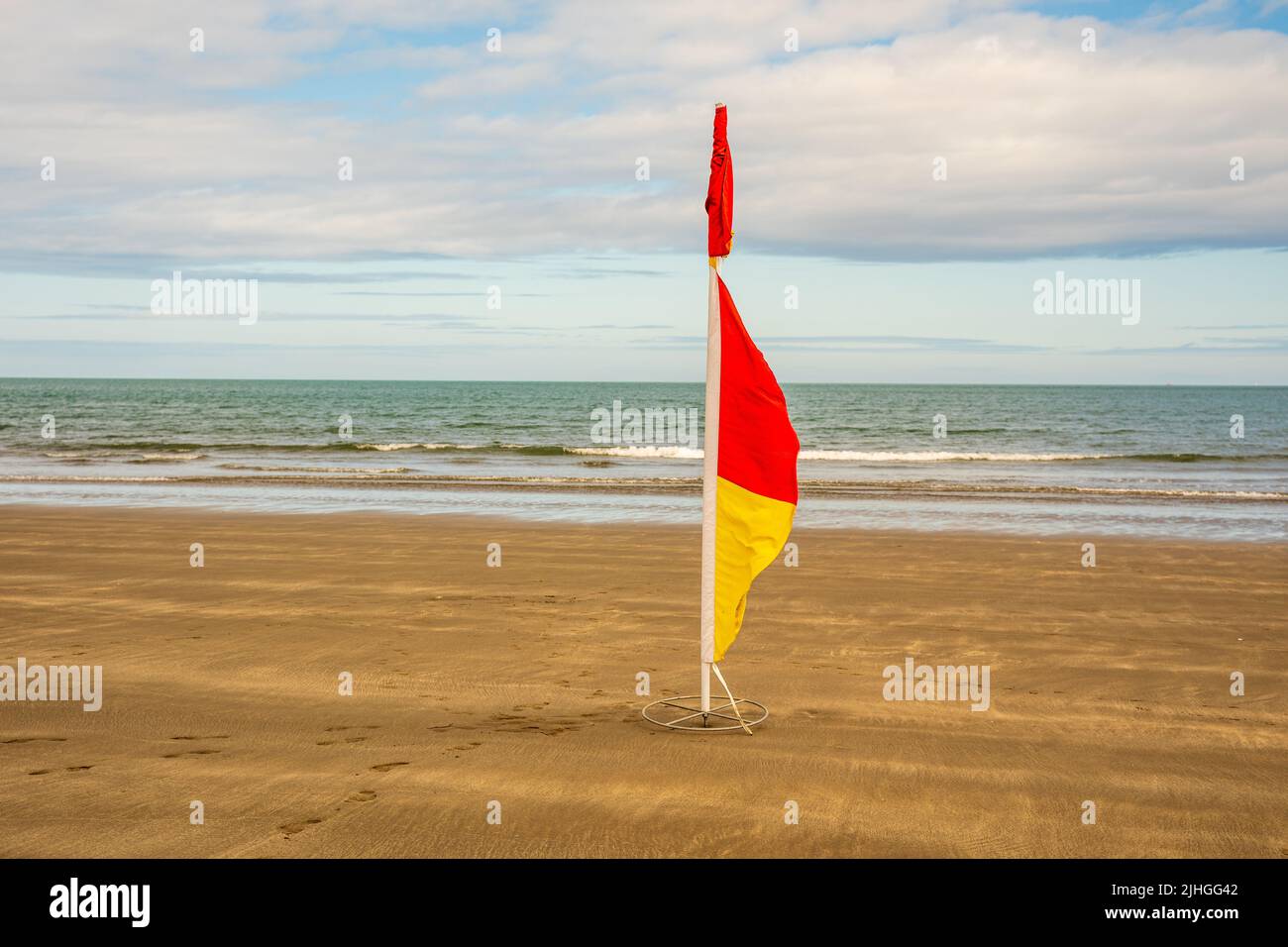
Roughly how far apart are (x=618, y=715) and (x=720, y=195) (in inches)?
132

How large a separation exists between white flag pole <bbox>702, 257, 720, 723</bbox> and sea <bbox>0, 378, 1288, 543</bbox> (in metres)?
11.8

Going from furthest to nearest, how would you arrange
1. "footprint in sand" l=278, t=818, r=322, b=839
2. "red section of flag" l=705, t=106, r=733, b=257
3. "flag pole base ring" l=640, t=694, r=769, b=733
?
"flag pole base ring" l=640, t=694, r=769, b=733 → "red section of flag" l=705, t=106, r=733, b=257 → "footprint in sand" l=278, t=818, r=322, b=839

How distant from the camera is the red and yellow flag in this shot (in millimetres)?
6070

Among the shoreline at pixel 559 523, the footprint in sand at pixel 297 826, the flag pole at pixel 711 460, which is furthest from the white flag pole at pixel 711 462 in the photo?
the shoreline at pixel 559 523

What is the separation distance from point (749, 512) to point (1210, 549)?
1173cm

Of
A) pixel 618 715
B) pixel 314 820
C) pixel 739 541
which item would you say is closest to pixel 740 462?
pixel 739 541

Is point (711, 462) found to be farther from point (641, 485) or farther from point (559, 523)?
point (641, 485)

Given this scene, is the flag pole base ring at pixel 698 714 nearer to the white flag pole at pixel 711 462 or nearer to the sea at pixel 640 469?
the white flag pole at pixel 711 462

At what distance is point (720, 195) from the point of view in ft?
19.3

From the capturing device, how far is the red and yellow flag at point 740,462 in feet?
19.9

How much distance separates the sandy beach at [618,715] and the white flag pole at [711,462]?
28.4 inches

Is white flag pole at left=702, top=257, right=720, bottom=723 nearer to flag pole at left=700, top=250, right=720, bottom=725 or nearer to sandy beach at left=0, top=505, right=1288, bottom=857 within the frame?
flag pole at left=700, top=250, right=720, bottom=725

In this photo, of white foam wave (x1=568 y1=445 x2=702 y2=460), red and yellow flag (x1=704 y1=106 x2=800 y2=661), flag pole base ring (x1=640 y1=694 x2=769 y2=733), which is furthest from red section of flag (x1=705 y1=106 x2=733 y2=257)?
white foam wave (x1=568 y1=445 x2=702 y2=460)

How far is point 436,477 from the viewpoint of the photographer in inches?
1112
